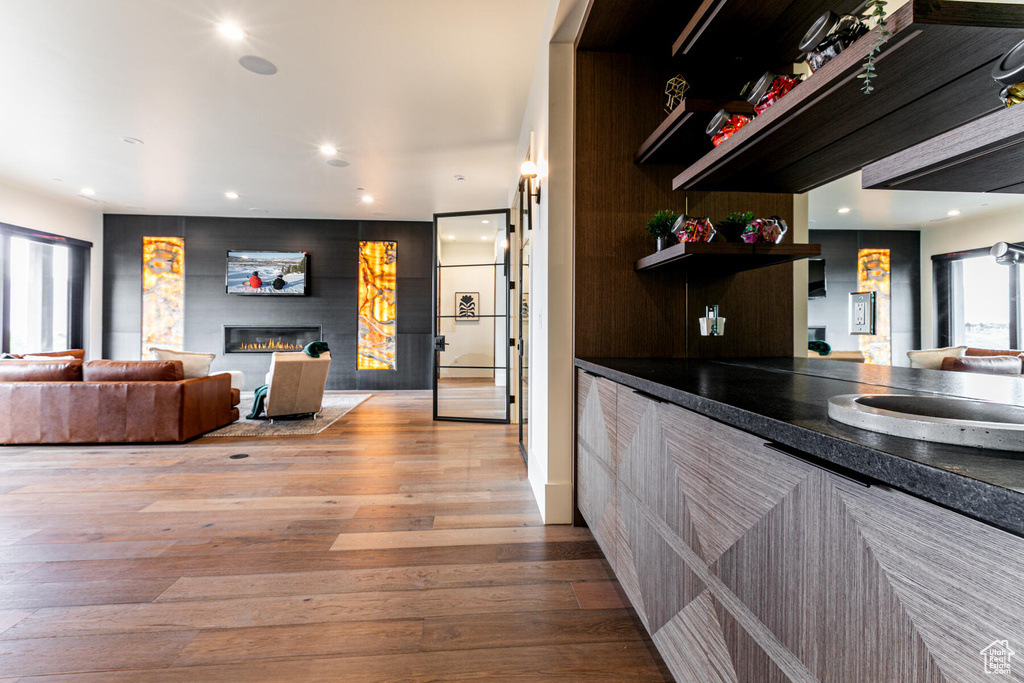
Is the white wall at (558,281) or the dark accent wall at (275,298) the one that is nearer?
the white wall at (558,281)

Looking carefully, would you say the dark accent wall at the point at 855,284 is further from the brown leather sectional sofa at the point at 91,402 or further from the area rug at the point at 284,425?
the brown leather sectional sofa at the point at 91,402

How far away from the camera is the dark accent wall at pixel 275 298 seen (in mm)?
7359

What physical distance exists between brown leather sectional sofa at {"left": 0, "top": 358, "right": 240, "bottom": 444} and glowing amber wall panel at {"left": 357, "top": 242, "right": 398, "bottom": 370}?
357 cm

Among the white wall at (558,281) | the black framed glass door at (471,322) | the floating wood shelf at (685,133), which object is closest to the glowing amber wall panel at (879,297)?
the floating wood shelf at (685,133)

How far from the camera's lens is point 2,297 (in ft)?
19.2

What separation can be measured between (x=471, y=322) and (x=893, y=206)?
13.9 ft

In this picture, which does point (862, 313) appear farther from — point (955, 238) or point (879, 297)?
point (955, 238)

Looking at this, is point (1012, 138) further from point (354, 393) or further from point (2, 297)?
point (2, 297)

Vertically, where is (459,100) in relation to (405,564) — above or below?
above

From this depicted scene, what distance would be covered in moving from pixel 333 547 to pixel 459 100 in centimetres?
Result: 324

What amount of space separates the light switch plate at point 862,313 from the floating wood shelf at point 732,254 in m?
0.44

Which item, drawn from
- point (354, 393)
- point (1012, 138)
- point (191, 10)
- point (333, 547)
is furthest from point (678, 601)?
point (354, 393)

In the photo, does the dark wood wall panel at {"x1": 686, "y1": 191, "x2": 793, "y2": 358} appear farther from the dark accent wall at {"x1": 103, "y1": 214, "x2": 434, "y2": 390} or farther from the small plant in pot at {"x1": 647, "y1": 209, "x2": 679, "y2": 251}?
the dark accent wall at {"x1": 103, "y1": 214, "x2": 434, "y2": 390}

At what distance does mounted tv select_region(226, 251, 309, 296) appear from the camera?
7.43 meters
